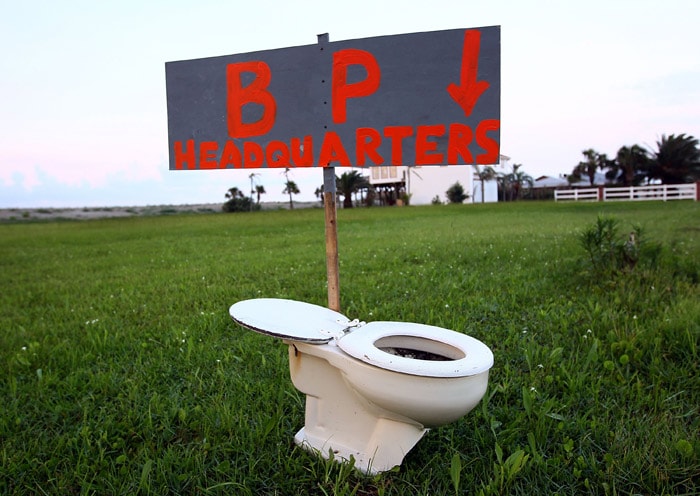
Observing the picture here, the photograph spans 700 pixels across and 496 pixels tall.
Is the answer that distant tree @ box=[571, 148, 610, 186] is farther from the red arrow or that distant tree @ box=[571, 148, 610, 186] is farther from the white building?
the red arrow

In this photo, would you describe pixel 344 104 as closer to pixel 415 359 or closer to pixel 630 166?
pixel 415 359

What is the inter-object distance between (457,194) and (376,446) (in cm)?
3439

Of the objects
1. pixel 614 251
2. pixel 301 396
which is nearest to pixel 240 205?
pixel 614 251

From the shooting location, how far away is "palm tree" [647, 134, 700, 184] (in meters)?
33.2

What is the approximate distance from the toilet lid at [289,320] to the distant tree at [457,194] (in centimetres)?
3410

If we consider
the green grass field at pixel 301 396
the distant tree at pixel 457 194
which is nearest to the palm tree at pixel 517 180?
the distant tree at pixel 457 194

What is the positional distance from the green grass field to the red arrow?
1422mm

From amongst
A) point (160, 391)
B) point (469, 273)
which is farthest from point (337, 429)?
point (469, 273)

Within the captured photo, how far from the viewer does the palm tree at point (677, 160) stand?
33.2 meters

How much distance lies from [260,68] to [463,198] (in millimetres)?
33742

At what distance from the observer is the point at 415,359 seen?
61.9 inches

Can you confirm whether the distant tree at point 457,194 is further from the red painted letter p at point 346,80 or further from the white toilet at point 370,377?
→ the white toilet at point 370,377

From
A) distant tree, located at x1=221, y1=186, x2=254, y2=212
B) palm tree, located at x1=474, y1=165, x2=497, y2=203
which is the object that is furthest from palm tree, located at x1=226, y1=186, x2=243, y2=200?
palm tree, located at x1=474, y1=165, x2=497, y2=203

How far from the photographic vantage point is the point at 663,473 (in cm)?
165
